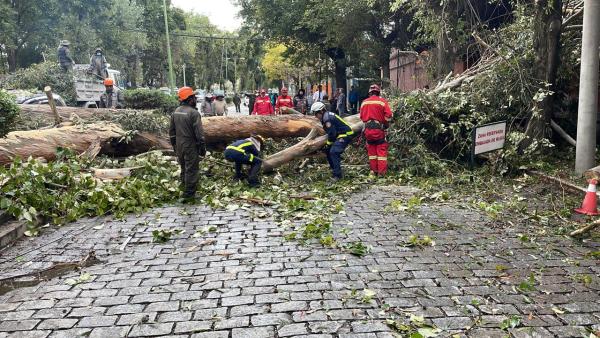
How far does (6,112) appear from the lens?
728cm

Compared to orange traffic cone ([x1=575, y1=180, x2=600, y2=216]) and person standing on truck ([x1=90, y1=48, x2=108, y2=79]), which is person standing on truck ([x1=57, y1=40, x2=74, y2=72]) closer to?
person standing on truck ([x1=90, y1=48, x2=108, y2=79])

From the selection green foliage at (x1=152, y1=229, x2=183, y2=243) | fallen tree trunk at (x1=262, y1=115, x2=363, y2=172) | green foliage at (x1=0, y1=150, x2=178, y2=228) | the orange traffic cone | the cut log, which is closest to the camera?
green foliage at (x1=152, y1=229, x2=183, y2=243)

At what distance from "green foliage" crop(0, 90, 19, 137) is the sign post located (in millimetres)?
7249

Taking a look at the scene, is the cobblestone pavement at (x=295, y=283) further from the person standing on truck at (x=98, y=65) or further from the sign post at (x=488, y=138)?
the person standing on truck at (x=98, y=65)

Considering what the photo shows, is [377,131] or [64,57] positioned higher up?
[64,57]

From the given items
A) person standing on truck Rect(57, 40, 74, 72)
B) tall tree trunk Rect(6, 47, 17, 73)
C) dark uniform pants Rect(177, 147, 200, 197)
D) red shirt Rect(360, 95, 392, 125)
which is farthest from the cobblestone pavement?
tall tree trunk Rect(6, 47, 17, 73)

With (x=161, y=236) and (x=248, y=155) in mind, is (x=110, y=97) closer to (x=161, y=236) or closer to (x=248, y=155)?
(x=248, y=155)

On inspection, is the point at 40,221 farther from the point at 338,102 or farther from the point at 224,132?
the point at 338,102

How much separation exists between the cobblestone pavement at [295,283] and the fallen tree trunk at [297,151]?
2.80 m

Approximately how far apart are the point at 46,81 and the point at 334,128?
42.2 feet

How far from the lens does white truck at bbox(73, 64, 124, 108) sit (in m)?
16.6

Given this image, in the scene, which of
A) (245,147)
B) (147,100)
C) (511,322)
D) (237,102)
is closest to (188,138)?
(245,147)

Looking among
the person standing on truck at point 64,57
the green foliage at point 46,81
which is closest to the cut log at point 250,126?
the green foliage at point 46,81

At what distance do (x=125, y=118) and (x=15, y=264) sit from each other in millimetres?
5791
